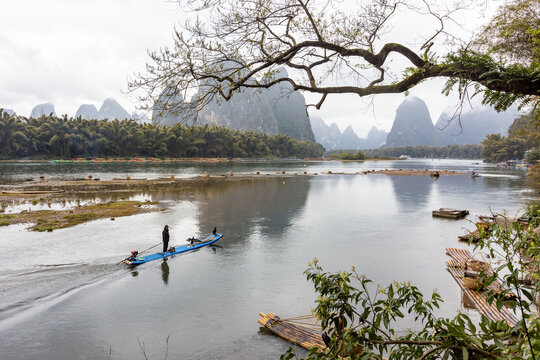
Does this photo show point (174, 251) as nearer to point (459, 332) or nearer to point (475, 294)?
point (475, 294)

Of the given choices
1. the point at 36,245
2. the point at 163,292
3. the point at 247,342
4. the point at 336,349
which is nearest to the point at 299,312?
the point at 247,342

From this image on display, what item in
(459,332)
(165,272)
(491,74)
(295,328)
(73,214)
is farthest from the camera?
(73,214)

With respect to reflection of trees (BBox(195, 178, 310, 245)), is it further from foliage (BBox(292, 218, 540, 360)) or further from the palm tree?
the palm tree

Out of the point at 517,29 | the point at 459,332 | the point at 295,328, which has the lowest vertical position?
the point at 295,328

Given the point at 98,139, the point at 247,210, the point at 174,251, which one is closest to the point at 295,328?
the point at 174,251

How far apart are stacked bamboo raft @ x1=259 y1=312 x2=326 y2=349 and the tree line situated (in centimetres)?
8198

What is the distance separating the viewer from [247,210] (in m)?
31.1

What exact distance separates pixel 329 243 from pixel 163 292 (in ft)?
36.1

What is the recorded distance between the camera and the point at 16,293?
41.1ft

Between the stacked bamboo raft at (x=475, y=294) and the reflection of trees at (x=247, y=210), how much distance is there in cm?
Answer: 1088

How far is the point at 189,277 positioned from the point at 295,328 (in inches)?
256

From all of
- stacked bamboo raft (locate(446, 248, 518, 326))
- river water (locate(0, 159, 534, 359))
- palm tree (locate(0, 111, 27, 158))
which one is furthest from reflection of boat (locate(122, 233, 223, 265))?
palm tree (locate(0, 111, 27, 158))

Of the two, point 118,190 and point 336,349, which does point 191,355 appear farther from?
point 118,190

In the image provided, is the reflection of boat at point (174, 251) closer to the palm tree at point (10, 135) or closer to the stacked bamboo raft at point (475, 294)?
the stacked bamboo raft at point (475, 294)
